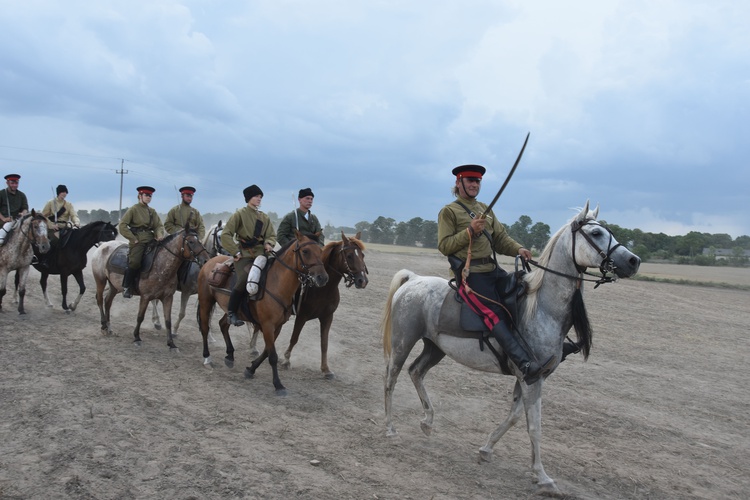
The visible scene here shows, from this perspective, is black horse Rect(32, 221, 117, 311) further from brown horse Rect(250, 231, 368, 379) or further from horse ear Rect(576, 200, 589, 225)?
horse ear Rect(576, 200, 589, 225)

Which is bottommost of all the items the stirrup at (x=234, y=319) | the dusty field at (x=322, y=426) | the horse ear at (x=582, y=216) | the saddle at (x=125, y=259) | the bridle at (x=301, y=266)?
the dusty field at (x=322, y=426)

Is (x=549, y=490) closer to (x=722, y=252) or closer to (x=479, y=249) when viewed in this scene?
(x=479, y=249)

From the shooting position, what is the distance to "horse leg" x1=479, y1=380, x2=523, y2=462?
5625mm

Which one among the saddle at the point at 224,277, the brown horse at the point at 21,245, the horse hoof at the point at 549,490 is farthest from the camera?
the brown horse at the point at 21,245

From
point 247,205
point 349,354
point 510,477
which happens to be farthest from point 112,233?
point 510,477

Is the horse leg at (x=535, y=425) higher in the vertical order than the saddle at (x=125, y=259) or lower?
lower

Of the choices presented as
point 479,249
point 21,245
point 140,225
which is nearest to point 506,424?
point 479,249

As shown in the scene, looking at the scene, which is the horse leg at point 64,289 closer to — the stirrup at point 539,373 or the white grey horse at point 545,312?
the white grey horse at point 545,312

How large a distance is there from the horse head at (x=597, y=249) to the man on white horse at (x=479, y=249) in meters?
0.55

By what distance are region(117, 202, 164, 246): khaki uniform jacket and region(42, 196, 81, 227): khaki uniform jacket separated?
4.58 meters

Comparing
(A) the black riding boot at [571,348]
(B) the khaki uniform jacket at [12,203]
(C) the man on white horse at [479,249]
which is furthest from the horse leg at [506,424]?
(B) the khaki uniform jacket at [12,203]

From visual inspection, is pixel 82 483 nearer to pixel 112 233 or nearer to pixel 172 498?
pixel 172 498

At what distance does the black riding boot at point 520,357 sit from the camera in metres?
5.19

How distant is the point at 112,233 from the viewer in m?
13.0
